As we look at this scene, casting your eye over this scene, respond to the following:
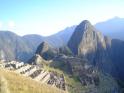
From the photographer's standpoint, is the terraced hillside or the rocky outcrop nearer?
the terraced hillside

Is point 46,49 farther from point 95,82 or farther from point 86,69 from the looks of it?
point 95,82

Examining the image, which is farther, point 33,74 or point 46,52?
point 46,52

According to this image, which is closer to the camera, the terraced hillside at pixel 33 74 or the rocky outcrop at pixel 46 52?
the terraced hillside at pixel 33 74

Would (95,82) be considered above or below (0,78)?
below

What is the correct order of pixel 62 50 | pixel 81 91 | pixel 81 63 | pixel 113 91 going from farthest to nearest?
pixel 62 50, pixel 81 63, pixel 113 91, pixel 81 91

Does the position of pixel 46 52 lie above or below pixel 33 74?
below

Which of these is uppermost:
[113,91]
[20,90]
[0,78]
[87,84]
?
[0,78]

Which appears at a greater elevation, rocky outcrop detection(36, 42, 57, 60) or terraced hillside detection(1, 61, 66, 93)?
terraced hillside detection(1, 61, 66, 93)

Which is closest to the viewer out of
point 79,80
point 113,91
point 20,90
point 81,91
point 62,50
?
point 20,90

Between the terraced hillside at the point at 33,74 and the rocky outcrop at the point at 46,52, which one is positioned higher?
the terraced hillside at the point at 33,74

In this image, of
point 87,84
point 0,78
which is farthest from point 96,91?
point 0,78

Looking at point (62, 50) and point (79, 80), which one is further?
point (62, 50)
